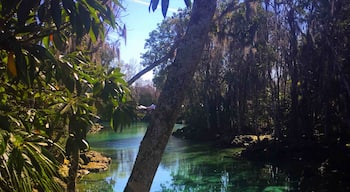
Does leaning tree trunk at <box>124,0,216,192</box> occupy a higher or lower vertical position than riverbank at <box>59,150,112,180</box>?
higher

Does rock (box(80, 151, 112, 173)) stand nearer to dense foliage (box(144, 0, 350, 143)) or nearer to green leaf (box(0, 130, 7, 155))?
dense foliage (box(144, 0, 350, 143))

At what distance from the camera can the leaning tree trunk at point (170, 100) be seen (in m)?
1.63

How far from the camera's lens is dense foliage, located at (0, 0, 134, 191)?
164 cm

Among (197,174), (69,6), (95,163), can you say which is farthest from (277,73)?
(69,6)

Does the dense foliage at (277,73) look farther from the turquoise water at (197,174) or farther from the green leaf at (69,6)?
the green leaf at (69,6)

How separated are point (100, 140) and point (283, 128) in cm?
1101

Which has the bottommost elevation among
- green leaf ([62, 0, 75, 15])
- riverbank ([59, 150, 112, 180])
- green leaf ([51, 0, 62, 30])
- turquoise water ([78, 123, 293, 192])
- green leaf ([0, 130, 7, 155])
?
turquoise water ([78, 123, 293, 192])

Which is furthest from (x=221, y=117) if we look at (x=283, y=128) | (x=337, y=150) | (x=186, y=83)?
(x=186, y=83)

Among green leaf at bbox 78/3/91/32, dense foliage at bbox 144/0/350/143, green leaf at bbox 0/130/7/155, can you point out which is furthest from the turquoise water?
green leaf at bbox 78/3/91/32

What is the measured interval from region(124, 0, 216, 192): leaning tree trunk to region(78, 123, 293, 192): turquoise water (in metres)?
8.90

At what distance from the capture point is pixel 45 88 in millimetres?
2740

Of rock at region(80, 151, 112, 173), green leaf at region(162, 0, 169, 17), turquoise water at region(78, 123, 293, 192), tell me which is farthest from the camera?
rock at region(80, 151, 112, 173)

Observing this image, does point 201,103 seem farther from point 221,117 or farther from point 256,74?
point 256,74

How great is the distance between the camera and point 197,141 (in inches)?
902
